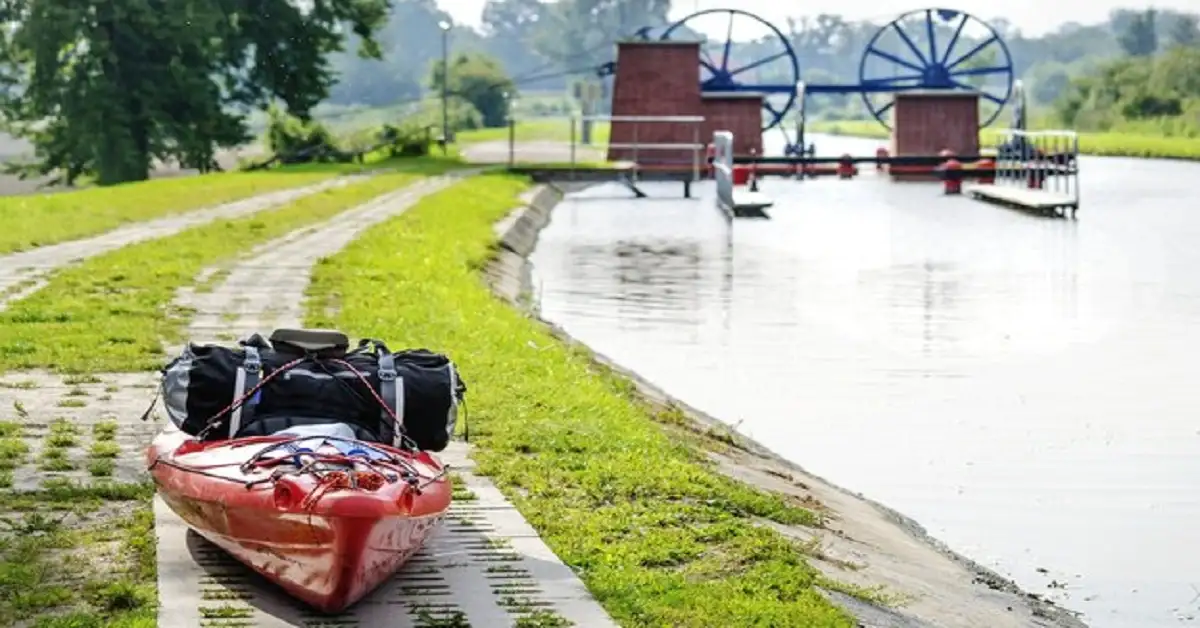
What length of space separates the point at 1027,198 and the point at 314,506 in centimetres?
5000

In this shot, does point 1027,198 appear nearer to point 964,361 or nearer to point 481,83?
point 964,361

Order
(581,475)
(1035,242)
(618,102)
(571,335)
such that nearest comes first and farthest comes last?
(581,475) → (571,335) → (1035,242) → (618,102)

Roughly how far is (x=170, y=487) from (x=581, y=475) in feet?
10.9

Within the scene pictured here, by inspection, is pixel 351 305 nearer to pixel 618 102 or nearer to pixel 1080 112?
pixel 618 102

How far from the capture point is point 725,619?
10.5 metres

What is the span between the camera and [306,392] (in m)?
12.3

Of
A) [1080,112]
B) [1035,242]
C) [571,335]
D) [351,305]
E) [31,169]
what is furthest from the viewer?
[1080,112]

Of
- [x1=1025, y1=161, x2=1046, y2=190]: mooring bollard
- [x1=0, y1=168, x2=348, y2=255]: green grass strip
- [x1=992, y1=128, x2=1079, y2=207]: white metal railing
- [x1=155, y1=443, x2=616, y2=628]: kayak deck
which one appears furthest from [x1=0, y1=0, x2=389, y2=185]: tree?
[x1=155, y1=443, x2=616, y2=628]: kayak deck

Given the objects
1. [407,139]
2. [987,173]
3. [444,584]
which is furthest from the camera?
[407,139]

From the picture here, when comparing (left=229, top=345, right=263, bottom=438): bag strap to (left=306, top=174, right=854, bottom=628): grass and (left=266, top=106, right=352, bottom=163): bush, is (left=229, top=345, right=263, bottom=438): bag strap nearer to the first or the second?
(left=306, top=174, right=854, bottom=628): grass

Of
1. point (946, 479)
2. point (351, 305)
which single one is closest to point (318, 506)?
point (946, 479)

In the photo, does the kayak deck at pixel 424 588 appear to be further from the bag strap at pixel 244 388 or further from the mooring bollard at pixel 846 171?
the mooring bollard at pixel 846 171

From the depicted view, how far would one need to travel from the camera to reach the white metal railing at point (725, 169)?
2320 inches

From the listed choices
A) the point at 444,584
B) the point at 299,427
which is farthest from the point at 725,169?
the point at 444,584
